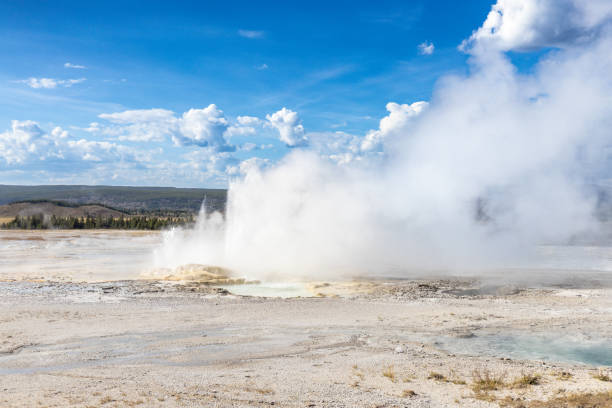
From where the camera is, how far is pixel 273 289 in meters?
23.9

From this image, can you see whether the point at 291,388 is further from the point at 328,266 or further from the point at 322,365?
the point at 328,266

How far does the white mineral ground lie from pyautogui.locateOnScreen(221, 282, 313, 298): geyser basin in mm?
758

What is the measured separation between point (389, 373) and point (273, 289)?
43.9ft

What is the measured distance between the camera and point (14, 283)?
79.5 feet

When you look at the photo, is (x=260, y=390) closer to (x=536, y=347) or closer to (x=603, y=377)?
(x=603, y=377)

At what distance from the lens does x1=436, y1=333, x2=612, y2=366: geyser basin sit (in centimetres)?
1271

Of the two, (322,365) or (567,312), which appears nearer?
(322,365)

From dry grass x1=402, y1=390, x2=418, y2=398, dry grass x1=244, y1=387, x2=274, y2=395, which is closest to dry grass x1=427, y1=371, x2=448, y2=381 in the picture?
dry grass x1=402, y1=390, x2=418, y2=398

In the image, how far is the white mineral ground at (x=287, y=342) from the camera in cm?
957

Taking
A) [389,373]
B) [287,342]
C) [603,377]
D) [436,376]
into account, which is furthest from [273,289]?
[603,377]

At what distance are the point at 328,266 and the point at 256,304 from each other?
1187cm

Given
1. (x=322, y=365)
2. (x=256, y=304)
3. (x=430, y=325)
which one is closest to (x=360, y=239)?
(x=256, y=304)

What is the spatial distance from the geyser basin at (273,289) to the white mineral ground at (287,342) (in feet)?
2.49

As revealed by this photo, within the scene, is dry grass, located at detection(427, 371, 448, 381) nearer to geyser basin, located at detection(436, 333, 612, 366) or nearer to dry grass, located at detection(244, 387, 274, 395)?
geyser basin, located at detection(436, 333, 612, 366)
